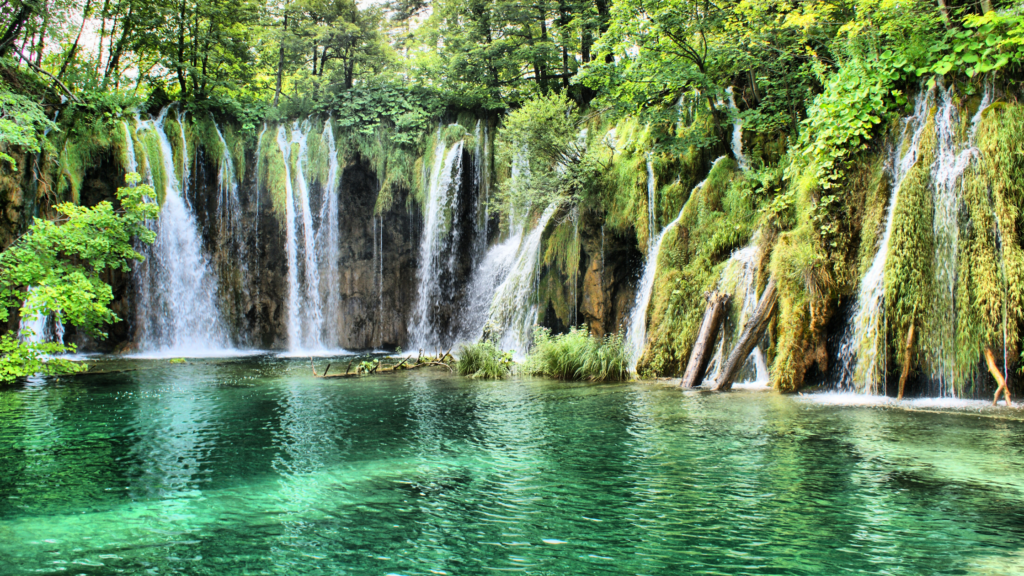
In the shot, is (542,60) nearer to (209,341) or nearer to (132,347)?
(209,341)

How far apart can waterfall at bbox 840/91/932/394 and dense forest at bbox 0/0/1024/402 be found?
0.05 meters

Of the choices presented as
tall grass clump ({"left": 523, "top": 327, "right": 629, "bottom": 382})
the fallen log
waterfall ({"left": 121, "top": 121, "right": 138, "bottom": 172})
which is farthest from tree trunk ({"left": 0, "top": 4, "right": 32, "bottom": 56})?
tall grass clump ({"left": 523, "top": 327, "right": 629, "bottom": 382})

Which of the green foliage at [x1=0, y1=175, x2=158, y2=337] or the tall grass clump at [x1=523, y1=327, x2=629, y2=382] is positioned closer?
the green foliage at [x1=0, y1=175, x2=158, y2=337]

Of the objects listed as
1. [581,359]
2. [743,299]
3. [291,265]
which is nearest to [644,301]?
[581,359]

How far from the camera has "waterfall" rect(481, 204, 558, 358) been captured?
50.4 ft

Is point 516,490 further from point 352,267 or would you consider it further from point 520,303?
point 352,267

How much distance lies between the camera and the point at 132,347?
18.8m

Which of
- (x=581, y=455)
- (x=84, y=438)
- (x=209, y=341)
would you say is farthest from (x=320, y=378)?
(x=209, y=341)

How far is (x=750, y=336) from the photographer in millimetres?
9602

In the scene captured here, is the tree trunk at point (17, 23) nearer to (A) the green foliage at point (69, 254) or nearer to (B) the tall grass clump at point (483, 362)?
(A) the green foliage at point (69, 254)

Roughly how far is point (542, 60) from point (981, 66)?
14.4 meters

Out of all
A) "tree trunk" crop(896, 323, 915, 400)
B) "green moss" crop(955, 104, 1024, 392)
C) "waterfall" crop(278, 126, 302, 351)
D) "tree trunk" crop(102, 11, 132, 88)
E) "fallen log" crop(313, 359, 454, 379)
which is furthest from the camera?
"waterfall" crop(278, 126, 302, 351)

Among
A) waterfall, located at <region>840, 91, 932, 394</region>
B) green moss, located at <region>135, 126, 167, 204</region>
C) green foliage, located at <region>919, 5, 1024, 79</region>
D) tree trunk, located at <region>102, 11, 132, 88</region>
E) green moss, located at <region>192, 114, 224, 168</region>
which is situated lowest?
waterfall, located at <region>840, 91, 932, 394</region>

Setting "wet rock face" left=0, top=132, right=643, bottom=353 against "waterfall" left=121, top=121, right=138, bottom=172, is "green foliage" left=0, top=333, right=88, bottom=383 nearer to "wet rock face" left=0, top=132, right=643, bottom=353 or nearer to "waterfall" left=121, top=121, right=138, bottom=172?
"wet rock face" left=0, top=132, right=643, bottom=353
